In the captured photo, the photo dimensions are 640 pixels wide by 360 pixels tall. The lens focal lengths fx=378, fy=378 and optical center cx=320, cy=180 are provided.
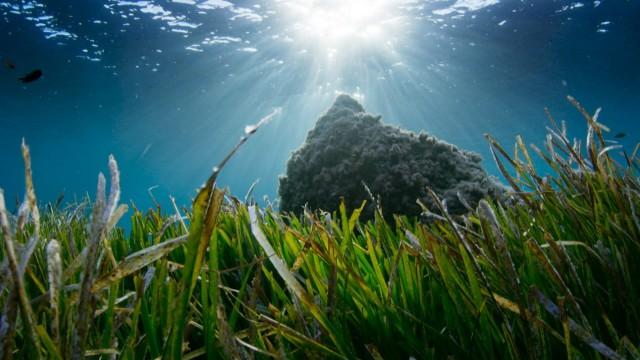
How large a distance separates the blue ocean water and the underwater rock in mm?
2412

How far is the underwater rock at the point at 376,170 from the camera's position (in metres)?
4.84

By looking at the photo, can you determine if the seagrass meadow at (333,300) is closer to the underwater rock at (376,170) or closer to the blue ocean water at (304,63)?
the underwater rock at (376,170)

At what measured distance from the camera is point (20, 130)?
1651 inches

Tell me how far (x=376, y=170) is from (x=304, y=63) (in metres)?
23.6

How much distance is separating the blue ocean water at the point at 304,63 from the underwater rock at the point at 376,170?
2.41 metres

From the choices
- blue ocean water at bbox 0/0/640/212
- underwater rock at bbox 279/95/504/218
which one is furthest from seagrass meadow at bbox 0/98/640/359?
blue ocean water at bbox 0/0/640/212

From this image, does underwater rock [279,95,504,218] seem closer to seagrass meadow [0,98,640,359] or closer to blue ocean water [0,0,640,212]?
blue ocean water [0,0,640,212]

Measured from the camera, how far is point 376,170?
516 centimetres

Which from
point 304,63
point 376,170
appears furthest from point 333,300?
point 304,63

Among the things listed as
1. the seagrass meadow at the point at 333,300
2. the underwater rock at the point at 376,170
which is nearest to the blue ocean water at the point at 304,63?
the underwater rock at the point at 376,170

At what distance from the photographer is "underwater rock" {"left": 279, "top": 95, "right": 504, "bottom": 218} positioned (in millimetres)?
4836

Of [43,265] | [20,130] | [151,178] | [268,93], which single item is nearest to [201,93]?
[268,93]

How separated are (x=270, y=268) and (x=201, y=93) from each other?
3336cm

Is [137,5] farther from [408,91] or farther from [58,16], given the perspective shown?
[408,91]
